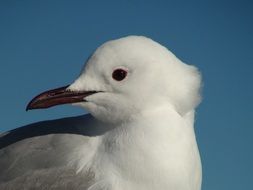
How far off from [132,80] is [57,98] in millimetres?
807

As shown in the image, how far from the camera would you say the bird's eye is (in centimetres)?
582

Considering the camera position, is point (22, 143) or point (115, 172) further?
point (22, 143)

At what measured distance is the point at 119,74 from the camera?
583 centimetres

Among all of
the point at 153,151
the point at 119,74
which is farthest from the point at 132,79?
the point at 153,151

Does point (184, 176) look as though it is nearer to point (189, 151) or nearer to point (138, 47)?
point (189, 151)

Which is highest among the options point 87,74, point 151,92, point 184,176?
point 87,74

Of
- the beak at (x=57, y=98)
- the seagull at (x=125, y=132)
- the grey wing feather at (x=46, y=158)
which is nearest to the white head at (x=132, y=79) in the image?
the seagull at (x=125, y=132)

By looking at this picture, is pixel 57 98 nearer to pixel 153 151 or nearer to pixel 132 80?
pixel 132 80

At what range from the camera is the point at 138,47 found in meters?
5.86

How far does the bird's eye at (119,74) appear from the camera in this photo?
5.82 m

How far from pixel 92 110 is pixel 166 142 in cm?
82

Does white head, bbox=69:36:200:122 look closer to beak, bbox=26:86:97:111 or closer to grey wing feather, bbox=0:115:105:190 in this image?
beak, bbox=26:86:97:111

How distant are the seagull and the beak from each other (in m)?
0.01

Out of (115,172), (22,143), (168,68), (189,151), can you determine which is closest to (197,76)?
(168,68)
